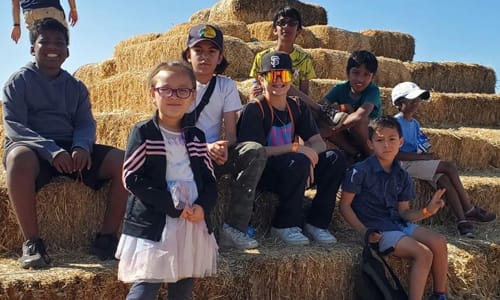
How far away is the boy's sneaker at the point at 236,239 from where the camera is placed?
3.00m

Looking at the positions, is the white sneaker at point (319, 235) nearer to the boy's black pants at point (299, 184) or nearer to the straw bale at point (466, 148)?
the boy's black pants at point (299, 184)

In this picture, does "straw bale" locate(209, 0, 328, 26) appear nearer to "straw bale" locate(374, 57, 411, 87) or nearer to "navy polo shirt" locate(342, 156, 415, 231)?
"straw bale" locate(374, 57, 411, 87)

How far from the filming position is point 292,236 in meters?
3.16

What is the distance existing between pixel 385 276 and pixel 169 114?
65.0 inches

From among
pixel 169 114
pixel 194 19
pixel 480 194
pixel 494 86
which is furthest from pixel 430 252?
pixel 194 19

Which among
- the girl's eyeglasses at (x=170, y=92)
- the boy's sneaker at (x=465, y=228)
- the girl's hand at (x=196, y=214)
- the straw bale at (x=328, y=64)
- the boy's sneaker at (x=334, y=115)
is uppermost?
the straw bale at (x=328, y=64)

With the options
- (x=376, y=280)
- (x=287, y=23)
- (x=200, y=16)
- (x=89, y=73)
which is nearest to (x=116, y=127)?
(x=287, y=23)

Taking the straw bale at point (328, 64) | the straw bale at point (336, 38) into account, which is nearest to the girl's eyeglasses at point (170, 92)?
the straw bale at point (328, 64)

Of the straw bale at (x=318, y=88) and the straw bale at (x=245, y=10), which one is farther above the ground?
the straw bale at (x=245, y=10)

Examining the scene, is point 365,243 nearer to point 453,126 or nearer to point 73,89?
point 73,89

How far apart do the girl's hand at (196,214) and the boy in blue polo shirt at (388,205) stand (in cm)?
133

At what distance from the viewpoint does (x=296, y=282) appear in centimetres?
295

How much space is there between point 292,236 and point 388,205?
653 mm

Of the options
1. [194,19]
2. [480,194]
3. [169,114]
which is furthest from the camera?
[194,19]
